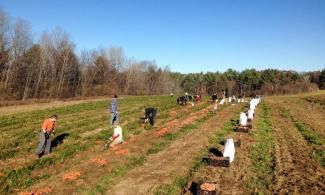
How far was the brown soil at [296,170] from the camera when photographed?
10.4 metres

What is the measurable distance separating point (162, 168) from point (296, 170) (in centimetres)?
516

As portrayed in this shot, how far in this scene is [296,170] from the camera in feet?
40.8

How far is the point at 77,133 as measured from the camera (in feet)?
70.3

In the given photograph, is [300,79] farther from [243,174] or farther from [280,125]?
[243,174]

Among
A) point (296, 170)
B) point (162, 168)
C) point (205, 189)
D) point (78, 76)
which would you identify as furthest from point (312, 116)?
point (78, 76)

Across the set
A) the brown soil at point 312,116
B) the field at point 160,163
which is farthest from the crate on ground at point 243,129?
the brown soil at point 312,116

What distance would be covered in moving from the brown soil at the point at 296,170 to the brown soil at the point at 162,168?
354cm

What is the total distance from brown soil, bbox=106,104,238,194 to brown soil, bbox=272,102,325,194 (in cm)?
354

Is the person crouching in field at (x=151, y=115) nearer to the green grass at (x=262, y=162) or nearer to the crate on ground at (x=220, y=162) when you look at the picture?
the green grass at (x=262, y=162)

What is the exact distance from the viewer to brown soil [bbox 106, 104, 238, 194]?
10656 mm

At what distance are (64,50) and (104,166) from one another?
7119 cm

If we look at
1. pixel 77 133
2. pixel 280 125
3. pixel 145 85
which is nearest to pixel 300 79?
pixel 145 85

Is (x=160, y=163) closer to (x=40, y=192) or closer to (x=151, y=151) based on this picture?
(x=151, y=151)

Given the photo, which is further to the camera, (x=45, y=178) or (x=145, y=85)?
(x=145, y=85)
